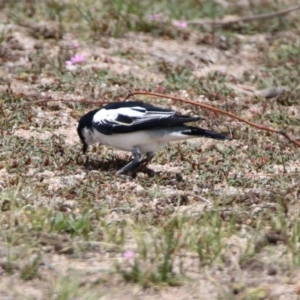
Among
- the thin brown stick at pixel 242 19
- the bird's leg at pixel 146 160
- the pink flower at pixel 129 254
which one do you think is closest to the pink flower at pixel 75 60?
the thin brown stick at pixel 242 19

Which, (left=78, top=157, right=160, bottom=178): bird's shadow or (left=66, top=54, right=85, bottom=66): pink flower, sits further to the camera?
(left=66, top=54, right=85, bottom=66): pink flower

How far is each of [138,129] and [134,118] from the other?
8 cm

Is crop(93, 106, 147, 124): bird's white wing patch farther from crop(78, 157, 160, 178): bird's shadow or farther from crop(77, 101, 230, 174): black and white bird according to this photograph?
crop(78, 157, 160, 178): bird's shadow

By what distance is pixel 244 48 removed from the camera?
10492mm

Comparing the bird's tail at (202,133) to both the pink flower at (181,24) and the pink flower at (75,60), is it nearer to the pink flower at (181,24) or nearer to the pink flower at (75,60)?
the pink flower at (75,60)

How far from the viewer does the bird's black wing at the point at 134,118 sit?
23.1ft

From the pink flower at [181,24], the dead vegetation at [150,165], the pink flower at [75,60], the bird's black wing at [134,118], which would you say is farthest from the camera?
the pink flower at [181,24]

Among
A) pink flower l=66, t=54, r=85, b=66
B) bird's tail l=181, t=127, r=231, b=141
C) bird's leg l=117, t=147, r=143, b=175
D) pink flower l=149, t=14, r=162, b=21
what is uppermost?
bird's tail l=181, t=127, r=231, b=141

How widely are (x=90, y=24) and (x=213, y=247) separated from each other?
17.1 feet

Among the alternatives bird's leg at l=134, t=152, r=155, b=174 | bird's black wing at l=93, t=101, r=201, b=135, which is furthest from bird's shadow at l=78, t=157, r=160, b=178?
bird's black wing at l=93, t=101, r=201, b=135

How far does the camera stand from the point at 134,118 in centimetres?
714

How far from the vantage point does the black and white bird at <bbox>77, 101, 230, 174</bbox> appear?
706 cm

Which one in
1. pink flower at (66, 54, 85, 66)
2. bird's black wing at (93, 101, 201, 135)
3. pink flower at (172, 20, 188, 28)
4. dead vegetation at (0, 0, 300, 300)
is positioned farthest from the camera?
pink flower at (172, 20, 188, 28)

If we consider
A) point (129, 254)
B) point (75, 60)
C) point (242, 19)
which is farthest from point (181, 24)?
point (129, 254)
